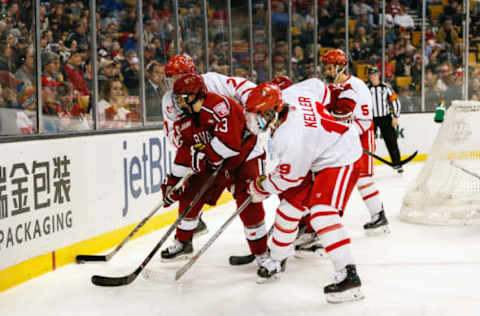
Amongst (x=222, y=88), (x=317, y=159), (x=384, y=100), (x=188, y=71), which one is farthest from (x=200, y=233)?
(x=384, y=100)

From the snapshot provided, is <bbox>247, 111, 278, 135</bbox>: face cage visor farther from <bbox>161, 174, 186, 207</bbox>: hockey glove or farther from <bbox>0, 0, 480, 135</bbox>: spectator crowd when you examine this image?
<bbox>0, 0, 480, 135</bbox>: spectator crowd

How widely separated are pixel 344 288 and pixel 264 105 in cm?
83

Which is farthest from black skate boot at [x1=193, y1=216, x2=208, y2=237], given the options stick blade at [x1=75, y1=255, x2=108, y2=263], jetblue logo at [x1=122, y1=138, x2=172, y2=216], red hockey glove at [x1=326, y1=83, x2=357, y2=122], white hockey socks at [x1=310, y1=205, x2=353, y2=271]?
white hockey socks at [x1=310, y1=205, x2=353, y2=271]

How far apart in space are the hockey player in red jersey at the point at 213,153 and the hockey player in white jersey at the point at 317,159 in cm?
32

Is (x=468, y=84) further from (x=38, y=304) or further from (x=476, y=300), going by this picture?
(x=38, y=304)

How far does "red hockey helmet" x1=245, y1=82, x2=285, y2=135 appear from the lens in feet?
8.22

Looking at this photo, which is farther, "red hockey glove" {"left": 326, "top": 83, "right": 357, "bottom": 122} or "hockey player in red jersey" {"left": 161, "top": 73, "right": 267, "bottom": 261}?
"red hockey glove" {"left": 326, "top": 83, "right": 357, "bottom": 122}

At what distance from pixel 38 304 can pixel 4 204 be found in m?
0.51

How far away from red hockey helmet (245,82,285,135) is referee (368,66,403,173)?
14.6ft

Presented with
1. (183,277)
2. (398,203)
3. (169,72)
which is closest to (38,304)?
(183,277)

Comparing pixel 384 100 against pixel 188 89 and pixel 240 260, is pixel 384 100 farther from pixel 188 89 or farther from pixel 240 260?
pixel 188 89

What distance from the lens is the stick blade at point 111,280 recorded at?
2857 mm

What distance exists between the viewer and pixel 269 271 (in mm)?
2916

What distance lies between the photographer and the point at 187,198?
3334 millimetres
